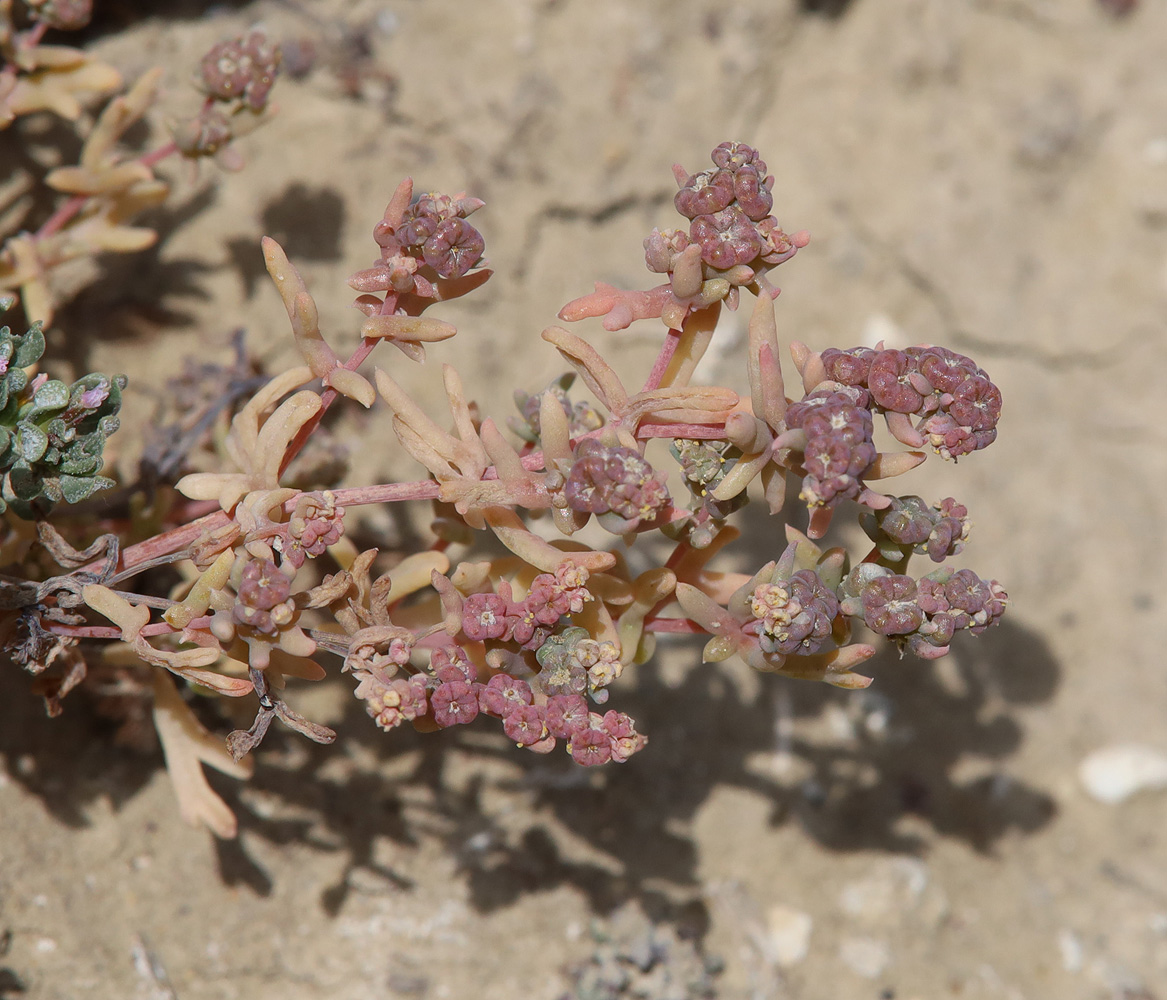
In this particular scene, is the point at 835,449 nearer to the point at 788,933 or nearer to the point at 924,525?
the point at 924,525

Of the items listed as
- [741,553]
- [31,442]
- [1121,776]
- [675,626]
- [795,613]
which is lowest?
[1121,776]

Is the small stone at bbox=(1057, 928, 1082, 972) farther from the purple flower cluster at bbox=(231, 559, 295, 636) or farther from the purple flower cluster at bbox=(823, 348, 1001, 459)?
the purple flower cluster at bbox=(231, 559, 295, 636)

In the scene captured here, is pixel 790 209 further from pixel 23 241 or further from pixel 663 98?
pixel 23 241

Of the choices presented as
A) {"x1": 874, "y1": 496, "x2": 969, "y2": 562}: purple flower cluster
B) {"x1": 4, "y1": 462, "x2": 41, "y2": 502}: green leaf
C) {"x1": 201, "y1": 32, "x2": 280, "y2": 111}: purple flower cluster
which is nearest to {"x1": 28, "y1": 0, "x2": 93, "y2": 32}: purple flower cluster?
{"x1": 201, "y1": 32, "x2": 280, "y2": 111}: purple flower cluster

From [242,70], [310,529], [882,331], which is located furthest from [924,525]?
Answer: [242,70]

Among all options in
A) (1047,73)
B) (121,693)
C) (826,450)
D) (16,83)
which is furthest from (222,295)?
(1047,73)

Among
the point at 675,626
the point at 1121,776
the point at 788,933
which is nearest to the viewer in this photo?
the point at 675,626

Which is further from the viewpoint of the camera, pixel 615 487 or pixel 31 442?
pixel 31 442
